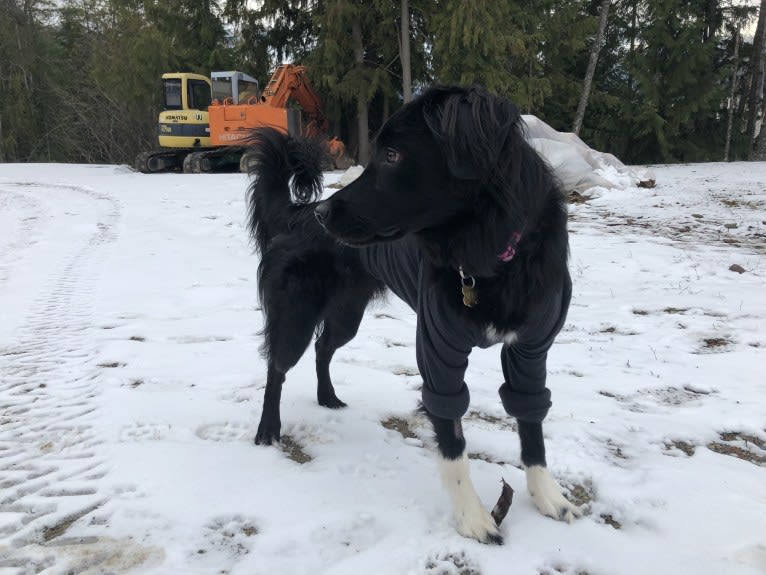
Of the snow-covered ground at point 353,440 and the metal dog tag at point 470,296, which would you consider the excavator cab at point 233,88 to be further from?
the metal dog tag at point 470,296

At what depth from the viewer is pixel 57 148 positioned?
105 ft

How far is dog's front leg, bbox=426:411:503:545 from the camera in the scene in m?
1.91

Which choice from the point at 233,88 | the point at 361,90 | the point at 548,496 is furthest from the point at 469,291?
the point at 233,88

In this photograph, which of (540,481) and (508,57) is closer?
(540,481)

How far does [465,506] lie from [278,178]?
6.50 ft

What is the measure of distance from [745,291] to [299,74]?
1697 cm

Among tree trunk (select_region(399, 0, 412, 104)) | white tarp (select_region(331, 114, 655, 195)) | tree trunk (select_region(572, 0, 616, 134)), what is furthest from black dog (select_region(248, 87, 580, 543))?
tree trunk (select_region(572, 0, 616, 134))

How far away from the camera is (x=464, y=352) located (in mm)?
1974

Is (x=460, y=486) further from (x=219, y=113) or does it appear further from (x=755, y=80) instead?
(x=755, y=80)

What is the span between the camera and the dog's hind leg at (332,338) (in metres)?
3.00

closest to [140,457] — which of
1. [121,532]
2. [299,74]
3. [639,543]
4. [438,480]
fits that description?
[121,532]

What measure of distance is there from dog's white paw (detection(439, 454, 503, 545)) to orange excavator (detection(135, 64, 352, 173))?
1587 centimetres

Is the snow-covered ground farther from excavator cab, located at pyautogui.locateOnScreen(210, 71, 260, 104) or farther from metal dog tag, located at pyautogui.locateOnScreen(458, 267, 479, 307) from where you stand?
excavator cab, located at pyautogui.locateOnScreen(210, 71, 260, 104)

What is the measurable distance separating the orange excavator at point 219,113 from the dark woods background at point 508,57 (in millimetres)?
1068
